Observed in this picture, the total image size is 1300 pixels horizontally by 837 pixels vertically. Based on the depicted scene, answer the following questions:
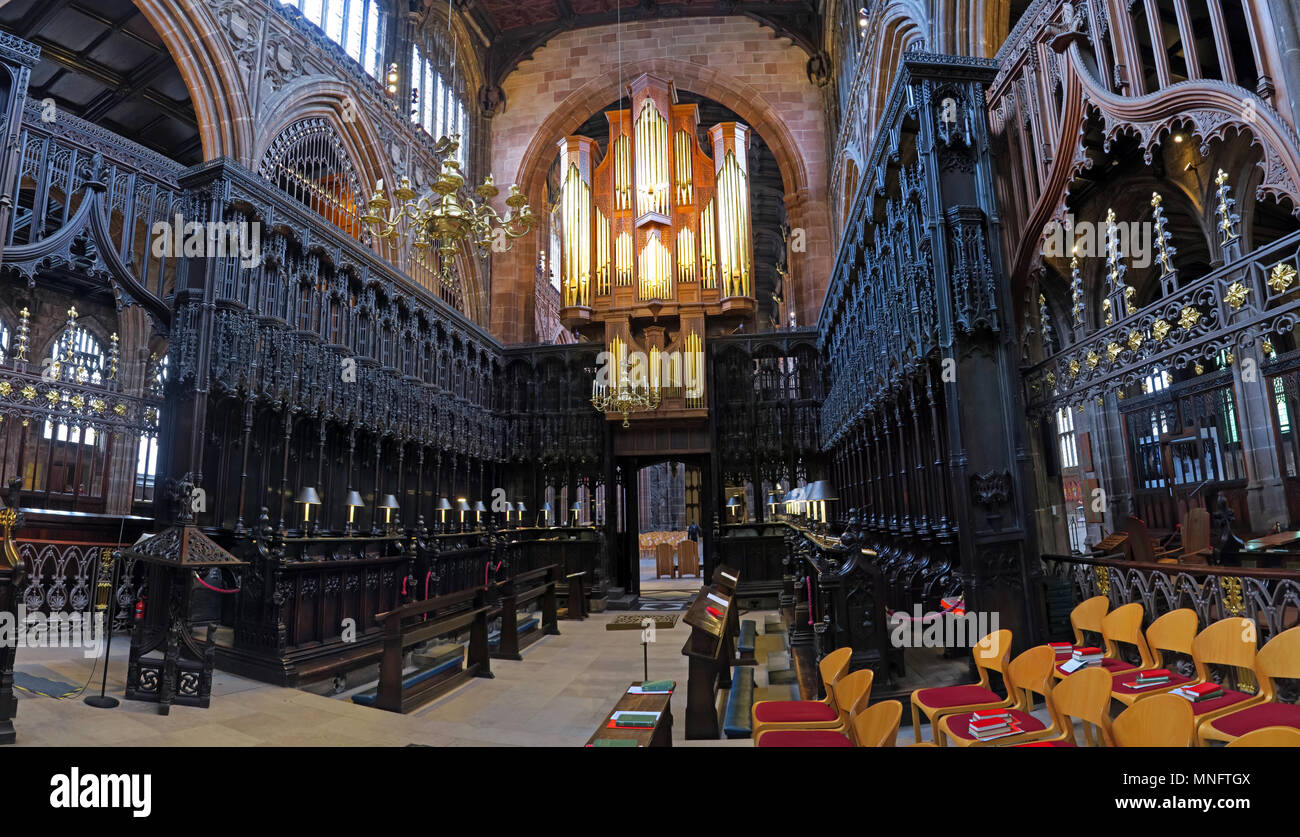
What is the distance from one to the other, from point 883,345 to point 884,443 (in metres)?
1.83

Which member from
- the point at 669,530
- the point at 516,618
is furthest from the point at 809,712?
the point at 669,530

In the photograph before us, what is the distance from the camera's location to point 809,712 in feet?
12.3

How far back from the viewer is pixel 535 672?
7695 mm

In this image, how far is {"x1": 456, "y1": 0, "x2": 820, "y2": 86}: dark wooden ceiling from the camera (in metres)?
19.7

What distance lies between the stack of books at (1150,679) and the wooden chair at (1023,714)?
563mm

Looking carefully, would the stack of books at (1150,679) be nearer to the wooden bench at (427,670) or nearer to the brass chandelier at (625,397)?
the wooden bench at (427,670)

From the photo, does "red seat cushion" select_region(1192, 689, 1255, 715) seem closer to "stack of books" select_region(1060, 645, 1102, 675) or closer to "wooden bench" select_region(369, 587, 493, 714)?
"stack of books" select_region(1060, 645, 1102, 675)

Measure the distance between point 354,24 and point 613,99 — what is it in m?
8.36

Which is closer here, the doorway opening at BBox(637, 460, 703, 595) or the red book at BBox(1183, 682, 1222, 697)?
the red book at BBox(1183, 682, 1222, 697)

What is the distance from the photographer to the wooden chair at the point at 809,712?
11.7 feet

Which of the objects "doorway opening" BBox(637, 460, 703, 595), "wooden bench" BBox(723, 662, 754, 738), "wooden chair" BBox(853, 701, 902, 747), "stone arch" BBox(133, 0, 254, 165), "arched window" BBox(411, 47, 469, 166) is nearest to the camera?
"wooden chair" BBox(853, 701, 902, 747)

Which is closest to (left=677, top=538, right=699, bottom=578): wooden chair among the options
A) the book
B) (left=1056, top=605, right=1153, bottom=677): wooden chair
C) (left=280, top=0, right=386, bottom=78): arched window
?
(left=280, top=0, right=386, bottom=78): arched window

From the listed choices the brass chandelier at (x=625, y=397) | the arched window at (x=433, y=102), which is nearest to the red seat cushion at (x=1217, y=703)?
the brass chandelier at (x=625, y=397)

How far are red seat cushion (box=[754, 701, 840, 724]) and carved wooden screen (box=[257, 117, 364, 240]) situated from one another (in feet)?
38.5
